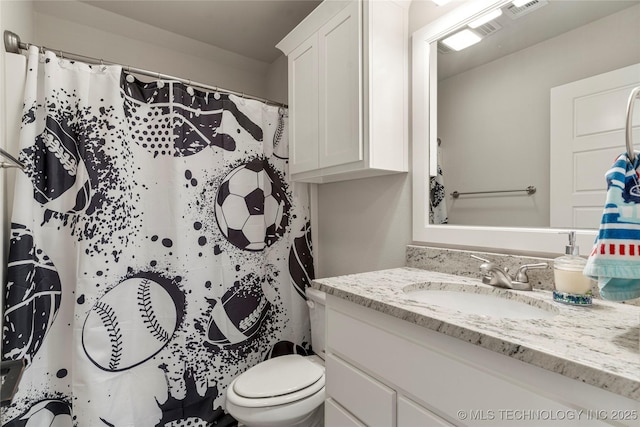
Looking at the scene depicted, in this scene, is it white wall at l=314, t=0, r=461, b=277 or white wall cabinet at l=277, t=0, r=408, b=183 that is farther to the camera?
white wall at l=314, t=0, r=461, b=277

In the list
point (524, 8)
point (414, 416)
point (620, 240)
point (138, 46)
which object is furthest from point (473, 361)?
point (138, 46)

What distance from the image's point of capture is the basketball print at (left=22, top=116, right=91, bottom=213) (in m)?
1.23

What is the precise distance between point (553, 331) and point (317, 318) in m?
1.21

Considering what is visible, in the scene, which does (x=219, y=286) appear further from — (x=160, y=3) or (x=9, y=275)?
(x=160, y=3)

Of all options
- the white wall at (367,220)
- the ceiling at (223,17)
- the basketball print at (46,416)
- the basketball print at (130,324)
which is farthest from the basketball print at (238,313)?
the ceiling at (223,17)

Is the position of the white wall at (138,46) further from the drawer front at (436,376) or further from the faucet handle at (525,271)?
the faucet handle at (525,271)

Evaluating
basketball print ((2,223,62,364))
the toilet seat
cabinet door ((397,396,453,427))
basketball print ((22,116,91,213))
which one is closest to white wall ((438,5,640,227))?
cabinet door ((397,396,453,427))

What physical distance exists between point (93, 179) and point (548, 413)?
1720 mm

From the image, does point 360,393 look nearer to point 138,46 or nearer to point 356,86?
point 356,86

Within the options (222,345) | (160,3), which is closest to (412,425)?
(222,345)

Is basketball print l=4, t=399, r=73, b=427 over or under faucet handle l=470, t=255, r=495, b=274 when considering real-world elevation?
under

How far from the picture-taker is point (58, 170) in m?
1.26

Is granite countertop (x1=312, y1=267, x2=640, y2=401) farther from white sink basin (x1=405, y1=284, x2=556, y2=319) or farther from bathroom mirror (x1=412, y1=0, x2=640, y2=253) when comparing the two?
bathroom mirror (x1=412, y1=0, x2=640, y2=253)

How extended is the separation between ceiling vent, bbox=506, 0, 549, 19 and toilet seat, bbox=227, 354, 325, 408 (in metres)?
1.69
